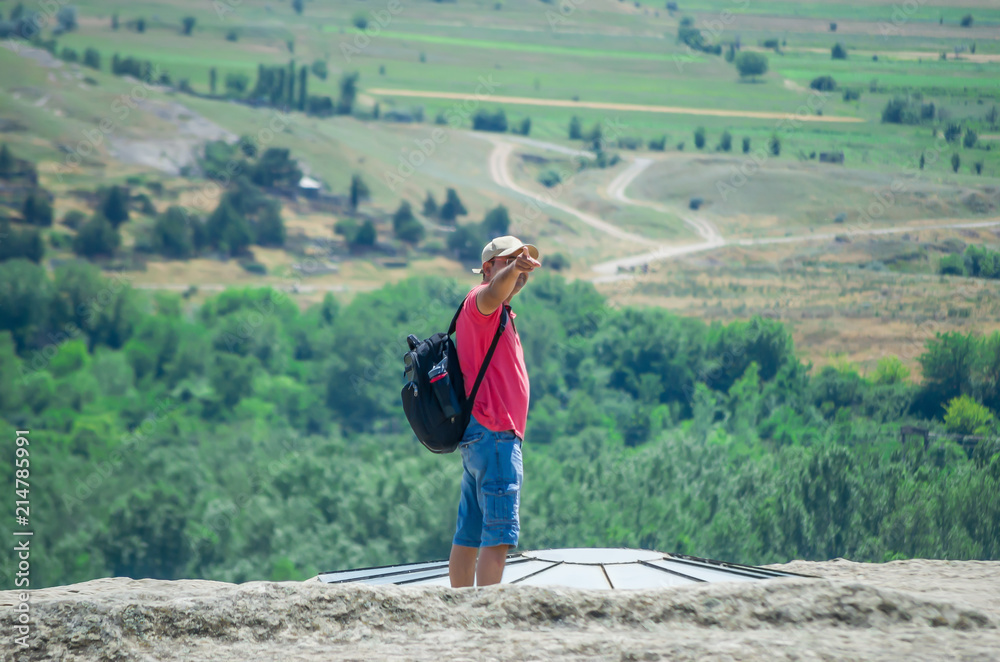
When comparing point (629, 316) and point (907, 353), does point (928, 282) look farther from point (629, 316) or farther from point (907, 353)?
point (629, 316)

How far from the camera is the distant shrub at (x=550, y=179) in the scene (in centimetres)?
9525

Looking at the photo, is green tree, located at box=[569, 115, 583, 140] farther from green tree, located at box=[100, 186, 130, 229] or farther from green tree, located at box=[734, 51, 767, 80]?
green tree, located at box=[100, 186, 130, 229]

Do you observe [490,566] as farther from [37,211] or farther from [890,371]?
[37,211]

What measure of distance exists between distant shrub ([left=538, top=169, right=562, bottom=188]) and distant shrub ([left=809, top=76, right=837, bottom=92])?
23959mm

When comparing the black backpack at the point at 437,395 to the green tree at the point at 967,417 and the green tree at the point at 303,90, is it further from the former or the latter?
the green tree at the point at 303,90

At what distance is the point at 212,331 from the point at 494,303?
7859 centimetres

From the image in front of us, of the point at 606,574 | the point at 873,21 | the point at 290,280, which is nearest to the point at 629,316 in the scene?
the point at 290,280

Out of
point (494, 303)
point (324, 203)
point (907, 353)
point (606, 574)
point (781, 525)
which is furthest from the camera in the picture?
point (324, 203)

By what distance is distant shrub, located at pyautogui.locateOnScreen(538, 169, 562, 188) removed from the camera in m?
95.2

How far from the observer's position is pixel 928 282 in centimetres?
6912

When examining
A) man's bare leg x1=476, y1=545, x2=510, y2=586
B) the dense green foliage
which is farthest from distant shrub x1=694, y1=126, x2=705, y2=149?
man's bare leg x1=476, y1=545, x2=510, y2=586

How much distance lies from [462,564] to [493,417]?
909 mm

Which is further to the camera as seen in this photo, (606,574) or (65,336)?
(65,336)

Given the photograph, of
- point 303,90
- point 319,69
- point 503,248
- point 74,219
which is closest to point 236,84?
point 303,90
